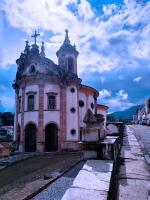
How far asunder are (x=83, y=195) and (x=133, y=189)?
969 millimetres

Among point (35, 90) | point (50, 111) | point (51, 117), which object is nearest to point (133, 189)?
point (51, 117)

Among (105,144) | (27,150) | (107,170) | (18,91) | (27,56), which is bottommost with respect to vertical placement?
(27,150)

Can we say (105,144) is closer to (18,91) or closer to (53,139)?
(53,139)

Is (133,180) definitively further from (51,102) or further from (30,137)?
(30,137)

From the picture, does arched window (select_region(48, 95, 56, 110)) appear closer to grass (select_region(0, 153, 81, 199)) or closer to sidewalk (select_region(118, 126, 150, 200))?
grass (select_region(0, 153, 81, 199))

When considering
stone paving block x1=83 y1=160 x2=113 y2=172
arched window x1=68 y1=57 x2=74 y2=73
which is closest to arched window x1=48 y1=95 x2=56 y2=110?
arched window x1=68 y1=57 x2=74 y2=73

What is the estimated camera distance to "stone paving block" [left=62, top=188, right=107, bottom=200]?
9.80ft

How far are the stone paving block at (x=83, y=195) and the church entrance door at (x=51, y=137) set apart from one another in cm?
2519

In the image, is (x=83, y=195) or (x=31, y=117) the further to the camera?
(x=31, y=117)

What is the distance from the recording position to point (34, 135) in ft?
92.8

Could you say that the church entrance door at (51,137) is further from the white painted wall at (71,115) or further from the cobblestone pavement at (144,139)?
Answer: the cobblestone pavement at (144,139)

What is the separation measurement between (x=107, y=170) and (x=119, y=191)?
2.09ft

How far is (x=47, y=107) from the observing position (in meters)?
28.2

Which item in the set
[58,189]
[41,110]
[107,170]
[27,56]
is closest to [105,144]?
[107,170]
